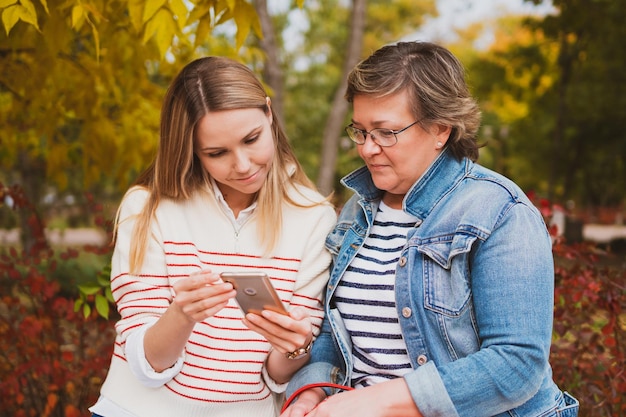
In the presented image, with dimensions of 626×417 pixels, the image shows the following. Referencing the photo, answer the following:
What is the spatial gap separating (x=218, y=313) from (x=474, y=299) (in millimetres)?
893

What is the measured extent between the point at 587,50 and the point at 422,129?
14254 mm

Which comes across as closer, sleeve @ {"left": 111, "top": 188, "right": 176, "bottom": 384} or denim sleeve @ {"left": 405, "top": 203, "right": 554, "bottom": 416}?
denim sleeve @ {"left": 405, "top": 203, "right": 554, "bottom": 416}

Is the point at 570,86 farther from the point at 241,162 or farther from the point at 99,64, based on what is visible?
the point at 241,162

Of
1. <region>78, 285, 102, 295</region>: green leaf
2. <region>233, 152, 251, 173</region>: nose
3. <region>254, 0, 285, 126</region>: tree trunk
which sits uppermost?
<region>254, 0, 285, 126</region>: tree trunk

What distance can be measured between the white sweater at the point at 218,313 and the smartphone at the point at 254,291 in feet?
1.07

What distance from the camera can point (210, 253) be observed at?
7.86ft

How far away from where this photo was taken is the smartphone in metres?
1.88

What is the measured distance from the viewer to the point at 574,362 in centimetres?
342

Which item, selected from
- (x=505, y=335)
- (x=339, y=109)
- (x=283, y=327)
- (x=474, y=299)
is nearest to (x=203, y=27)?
(x=283, y=327)

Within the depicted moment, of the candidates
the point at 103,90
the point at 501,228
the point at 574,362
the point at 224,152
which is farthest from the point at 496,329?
the point at 103,90

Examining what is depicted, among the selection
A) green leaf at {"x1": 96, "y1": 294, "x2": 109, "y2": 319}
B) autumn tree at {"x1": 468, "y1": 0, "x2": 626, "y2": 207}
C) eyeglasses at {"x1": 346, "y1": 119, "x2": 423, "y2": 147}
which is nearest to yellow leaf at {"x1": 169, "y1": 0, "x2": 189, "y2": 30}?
eyeglasses at {"x1": 346, "y1": 119, "x2": 423, "y2": 147}

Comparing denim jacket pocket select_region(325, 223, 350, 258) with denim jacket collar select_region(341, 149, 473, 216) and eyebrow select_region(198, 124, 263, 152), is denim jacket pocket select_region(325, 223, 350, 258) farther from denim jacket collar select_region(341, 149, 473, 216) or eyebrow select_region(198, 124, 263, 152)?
eyebrow select_region(198, 124, 263, 152)

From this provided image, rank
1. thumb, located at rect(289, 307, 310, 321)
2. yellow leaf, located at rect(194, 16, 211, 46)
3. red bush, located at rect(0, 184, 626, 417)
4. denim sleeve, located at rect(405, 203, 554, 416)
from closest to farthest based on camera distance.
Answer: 1. denim sleeve, located at rect(405, 203, 554, 416)
2. thumb, located at rect(289, 307, 310, 321)
3. yellow leaf, located at rect(194, 16, 211, 46)
4. red bush, located at rect(0, 184, 626, 417)

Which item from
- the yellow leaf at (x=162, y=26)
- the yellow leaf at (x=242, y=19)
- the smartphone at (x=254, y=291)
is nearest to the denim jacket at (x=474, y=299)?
the smartphone at (x=254, y=291)
